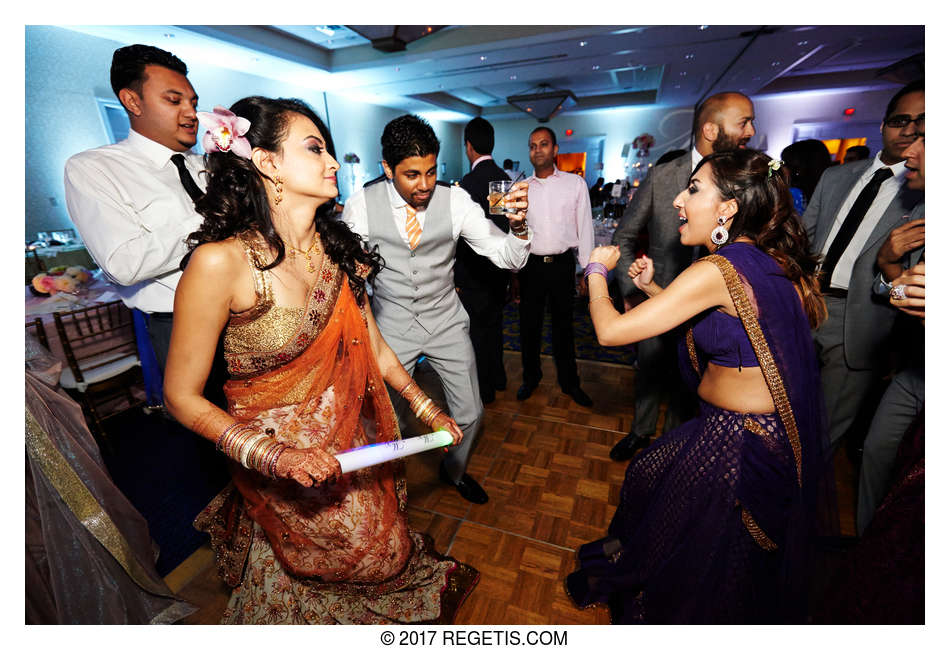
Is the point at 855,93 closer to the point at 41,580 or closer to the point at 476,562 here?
the point at 476,562

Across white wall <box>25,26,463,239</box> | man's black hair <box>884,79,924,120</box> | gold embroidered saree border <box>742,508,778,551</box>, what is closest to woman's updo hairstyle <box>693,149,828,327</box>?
gold embroidered saree border <box>742,508,778,551</box>

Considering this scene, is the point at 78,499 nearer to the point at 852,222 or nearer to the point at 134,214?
the point at 134,214

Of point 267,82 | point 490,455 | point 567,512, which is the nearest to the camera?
point 567,512

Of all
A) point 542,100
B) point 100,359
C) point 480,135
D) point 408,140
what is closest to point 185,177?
point 408,140

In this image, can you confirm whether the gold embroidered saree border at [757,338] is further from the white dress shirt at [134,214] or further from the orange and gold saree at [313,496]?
the white dress shirt at [134,214]

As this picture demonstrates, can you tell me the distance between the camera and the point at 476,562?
1.72m

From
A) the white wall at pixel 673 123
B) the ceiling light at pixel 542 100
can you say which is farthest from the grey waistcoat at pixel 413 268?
the white wall at pixel 673 123

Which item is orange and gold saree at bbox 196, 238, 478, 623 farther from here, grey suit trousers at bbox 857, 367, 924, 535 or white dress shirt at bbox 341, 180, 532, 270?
grey suit trousers at bbox 857, 367, 924, 535

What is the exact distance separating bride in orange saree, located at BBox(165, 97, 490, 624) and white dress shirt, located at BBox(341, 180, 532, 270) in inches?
17.3

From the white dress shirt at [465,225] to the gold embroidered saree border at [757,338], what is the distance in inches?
31.3

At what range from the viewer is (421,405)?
1.37 meters

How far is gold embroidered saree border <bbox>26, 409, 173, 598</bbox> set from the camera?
1107mm

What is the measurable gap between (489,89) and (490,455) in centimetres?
1025
